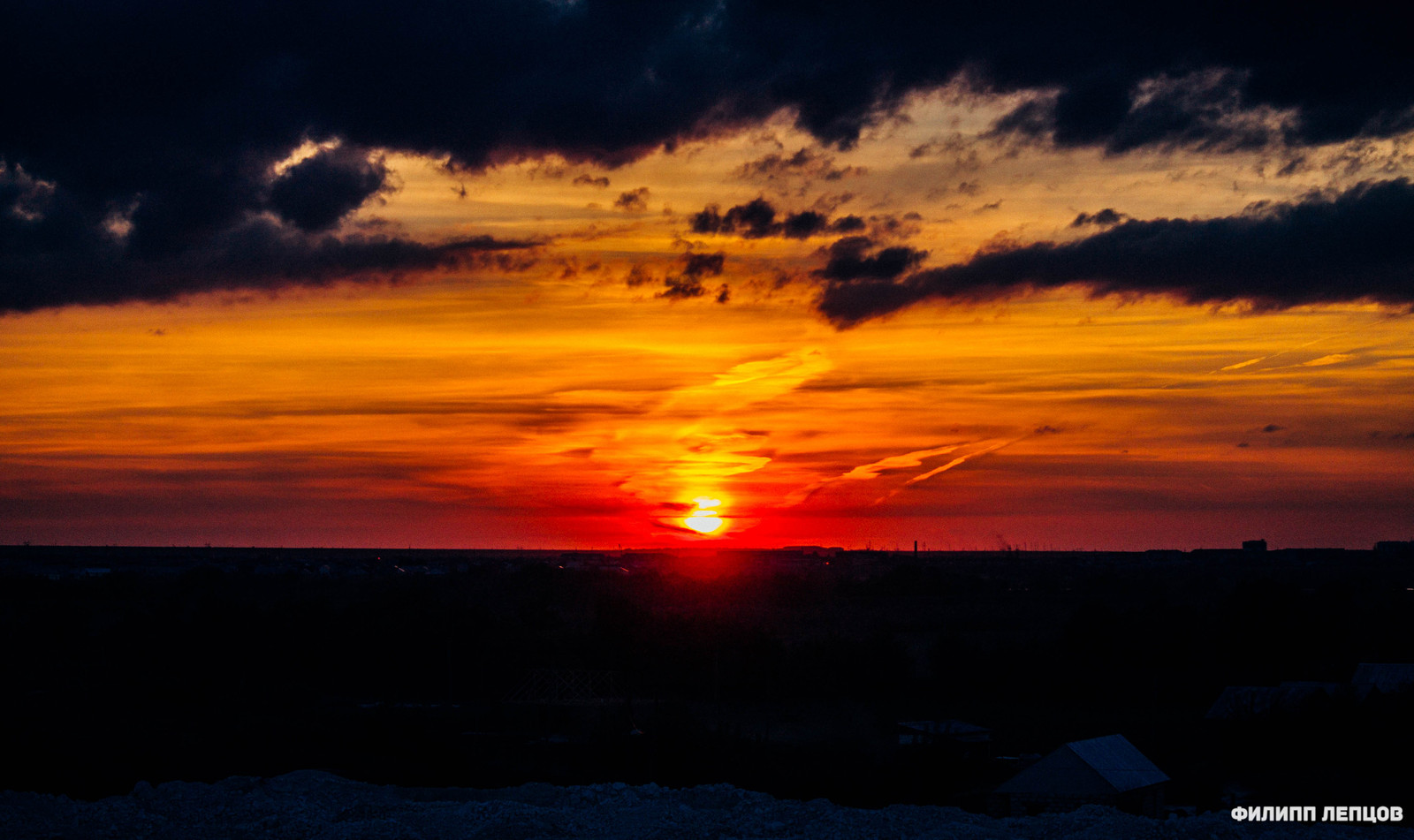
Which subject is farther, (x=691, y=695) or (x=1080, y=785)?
(x=691, y=695)

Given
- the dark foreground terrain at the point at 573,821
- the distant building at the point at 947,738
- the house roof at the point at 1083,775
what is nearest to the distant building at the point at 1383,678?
the distant building at the point at 947,738

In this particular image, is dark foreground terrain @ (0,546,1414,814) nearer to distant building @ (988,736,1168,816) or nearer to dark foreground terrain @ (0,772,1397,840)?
distant building @ (988,736,1168,816)

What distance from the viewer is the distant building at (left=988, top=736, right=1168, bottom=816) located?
25906 mm

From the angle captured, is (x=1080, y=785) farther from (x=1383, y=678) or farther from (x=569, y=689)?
(x=569, y=689)

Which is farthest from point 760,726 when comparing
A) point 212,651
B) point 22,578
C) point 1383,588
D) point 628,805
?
point 1383,588

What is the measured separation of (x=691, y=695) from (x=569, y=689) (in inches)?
311

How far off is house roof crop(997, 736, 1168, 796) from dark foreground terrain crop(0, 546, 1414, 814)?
4.92 ft

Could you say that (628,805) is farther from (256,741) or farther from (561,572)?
(561,572)

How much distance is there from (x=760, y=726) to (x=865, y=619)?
51.0m

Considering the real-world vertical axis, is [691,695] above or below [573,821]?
below

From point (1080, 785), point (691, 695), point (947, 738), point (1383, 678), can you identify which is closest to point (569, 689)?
point (691, 695)

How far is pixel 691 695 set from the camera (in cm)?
5825

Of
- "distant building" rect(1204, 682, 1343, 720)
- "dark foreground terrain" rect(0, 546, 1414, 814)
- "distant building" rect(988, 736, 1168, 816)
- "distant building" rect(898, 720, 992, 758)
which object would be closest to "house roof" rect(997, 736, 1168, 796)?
"distant building" rect(988, 736, 1168, 816)

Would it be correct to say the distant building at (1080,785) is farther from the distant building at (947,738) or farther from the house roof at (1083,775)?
the distant building at (947,738)
